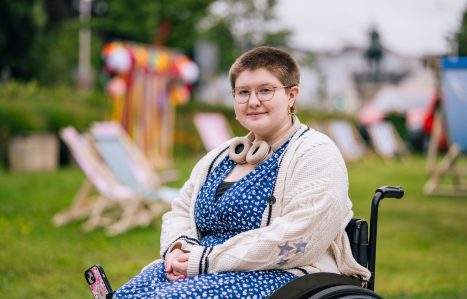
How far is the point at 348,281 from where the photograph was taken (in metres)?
1.85

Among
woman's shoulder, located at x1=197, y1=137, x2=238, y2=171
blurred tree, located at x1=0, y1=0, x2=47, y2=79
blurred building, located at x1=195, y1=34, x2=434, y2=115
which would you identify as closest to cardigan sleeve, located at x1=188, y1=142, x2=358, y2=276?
woman's shoulder, located at x1=197, y1=137, x2=238, y2=171

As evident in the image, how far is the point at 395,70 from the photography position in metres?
65.9

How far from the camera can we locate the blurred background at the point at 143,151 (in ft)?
14.0

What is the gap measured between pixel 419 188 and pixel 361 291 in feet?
24.0

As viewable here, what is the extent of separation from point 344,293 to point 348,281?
0.17m

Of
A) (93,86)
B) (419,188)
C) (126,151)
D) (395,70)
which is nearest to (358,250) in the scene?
(126,151)

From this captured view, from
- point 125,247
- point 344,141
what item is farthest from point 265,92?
point 344,141

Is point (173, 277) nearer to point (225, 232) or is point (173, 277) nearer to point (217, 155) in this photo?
point (225, 232)

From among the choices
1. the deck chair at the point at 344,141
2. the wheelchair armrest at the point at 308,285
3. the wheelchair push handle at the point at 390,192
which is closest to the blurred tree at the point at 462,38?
the wheelchair push handle at the point at 390,192

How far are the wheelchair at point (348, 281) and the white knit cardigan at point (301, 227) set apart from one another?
0.15ft

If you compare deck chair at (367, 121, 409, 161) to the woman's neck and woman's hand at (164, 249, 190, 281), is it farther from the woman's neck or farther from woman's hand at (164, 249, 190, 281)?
woman's hand at (164, 249, 190, 281)

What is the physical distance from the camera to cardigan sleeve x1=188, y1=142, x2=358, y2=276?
1724 mm

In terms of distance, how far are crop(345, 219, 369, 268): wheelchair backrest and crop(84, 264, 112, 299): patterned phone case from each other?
0.98m

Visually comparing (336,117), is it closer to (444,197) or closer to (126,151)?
(444,197)
